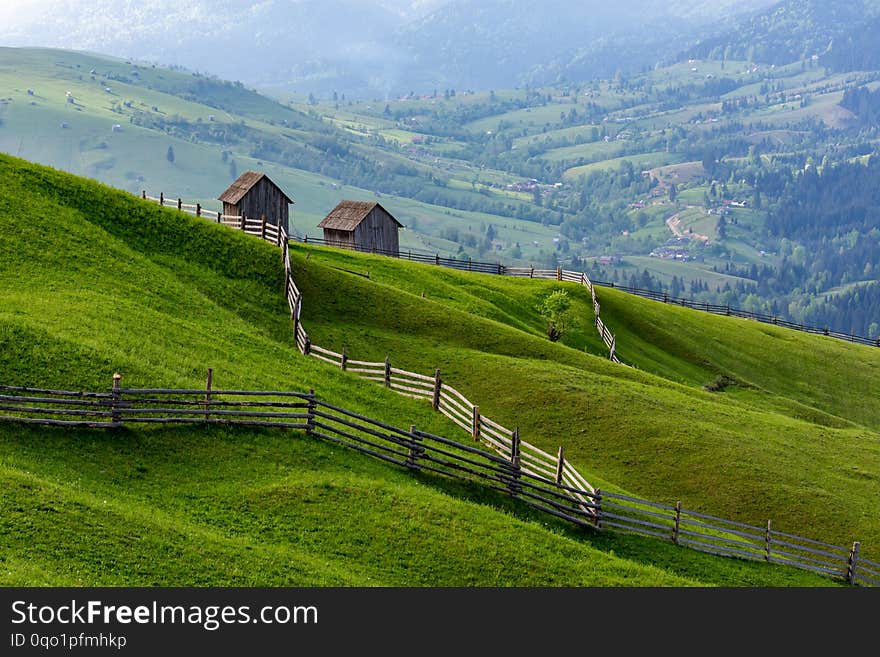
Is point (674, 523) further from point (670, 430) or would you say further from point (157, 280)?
point (157, 280)

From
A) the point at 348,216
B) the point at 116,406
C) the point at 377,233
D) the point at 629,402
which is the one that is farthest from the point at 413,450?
the point at 377,233

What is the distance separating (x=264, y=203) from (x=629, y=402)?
45482mm

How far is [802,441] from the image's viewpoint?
190 feet

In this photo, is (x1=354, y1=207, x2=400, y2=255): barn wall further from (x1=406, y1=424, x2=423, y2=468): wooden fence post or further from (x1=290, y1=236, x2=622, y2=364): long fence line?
(x1=406, y1=424, x2=423, y2=468): wooden fence post

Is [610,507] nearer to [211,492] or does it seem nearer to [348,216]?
[211,492]

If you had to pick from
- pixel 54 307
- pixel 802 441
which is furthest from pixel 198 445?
pixel 802 441

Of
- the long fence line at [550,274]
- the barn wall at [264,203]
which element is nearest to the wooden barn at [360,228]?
the long fence line at [550,274]

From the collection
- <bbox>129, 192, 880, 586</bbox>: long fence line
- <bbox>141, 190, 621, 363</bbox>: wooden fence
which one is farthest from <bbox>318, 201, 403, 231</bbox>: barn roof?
<bbox>129, 192, 880, 586</bbox>: long fence line

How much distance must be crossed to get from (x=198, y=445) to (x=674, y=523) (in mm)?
17485

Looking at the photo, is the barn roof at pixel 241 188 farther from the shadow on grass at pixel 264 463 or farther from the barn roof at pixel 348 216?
the shadow on grass at pixel 264 463

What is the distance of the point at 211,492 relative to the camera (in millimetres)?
34000

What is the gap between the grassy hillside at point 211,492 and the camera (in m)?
28.7

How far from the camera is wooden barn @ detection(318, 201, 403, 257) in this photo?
319 ft
